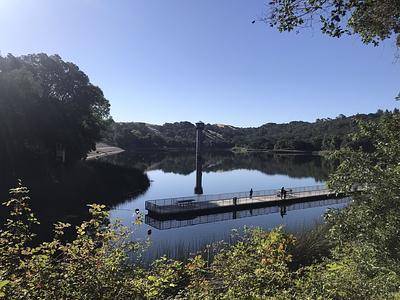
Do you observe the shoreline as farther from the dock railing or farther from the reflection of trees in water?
the dock railing

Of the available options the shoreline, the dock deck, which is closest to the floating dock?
the dock deck

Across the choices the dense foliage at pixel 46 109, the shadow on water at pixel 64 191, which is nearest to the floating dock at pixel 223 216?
the shadow on water at pixel 64 191

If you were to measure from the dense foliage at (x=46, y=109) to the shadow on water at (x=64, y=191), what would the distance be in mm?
2372

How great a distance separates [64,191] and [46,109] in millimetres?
12881

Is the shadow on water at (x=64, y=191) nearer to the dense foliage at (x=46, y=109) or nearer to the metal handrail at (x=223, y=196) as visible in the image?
the dense foliage at (x=46, y=109)

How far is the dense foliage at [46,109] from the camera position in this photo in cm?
4456

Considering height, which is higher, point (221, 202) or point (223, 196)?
point (221, 202)

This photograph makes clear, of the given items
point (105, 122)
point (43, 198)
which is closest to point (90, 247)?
point (43, 198)

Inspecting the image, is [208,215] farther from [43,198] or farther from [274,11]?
[274,11]

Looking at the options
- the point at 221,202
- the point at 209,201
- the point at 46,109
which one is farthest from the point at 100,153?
the point at 221,202

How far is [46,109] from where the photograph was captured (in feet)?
166

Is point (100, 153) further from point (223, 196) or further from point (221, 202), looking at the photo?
point (221, 202)

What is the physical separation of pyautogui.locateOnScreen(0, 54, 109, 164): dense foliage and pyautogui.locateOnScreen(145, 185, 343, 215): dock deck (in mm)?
17562

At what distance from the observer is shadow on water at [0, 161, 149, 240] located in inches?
1197
